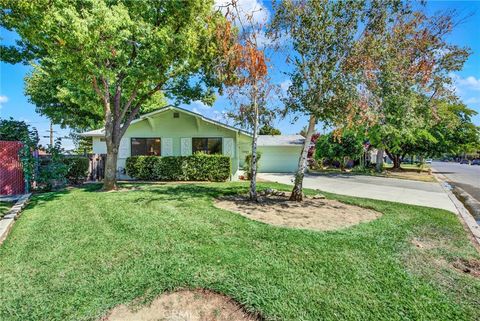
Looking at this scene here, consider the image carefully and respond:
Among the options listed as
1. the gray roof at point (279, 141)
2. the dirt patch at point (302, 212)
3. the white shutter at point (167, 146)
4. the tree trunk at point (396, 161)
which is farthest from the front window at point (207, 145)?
the tree trunk at point (396, 161)

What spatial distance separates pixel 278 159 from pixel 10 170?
59.8 ft

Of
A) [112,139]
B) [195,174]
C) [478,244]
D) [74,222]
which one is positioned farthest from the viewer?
[195,174]

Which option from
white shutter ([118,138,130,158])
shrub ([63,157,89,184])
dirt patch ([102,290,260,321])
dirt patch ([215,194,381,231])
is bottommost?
dirt patch ([102,290,260,321])

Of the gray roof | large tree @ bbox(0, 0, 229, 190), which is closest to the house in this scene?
large tree @ bbox(0, 0, 229, 190)

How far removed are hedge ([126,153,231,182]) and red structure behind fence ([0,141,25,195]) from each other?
5.41m

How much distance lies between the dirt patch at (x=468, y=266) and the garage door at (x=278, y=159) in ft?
63.1

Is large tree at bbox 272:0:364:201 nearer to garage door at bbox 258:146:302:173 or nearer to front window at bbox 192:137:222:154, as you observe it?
front window at bbox 192:137:222:154

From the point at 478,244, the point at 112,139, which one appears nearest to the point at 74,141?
the point at 112,139

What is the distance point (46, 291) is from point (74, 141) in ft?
146

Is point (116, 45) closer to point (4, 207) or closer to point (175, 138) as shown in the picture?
point (4, 207)

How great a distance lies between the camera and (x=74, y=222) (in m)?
5.60

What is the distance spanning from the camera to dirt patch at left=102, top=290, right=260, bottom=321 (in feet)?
8.78

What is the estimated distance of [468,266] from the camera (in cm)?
389

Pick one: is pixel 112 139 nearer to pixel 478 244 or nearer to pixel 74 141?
pixel 478 244
